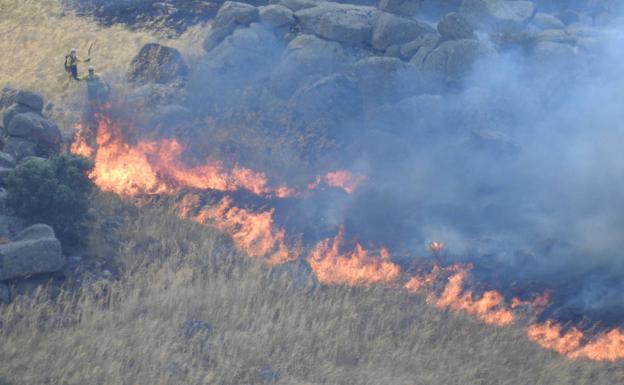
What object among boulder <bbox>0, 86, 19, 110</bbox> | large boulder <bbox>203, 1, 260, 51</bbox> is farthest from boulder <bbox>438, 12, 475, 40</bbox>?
boulder <bbox>0, 86, 19, 110</bbox>

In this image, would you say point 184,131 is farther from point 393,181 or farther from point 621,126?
point 621,126

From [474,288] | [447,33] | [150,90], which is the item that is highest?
[447,33]

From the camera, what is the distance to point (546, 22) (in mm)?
21609

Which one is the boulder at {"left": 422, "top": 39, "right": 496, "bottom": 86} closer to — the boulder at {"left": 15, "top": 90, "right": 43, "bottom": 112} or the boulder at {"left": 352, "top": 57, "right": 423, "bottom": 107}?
the boulder at {"left": 352, "top": 57, "right": 423, "bottom": 107}

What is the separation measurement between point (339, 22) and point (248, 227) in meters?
8.54

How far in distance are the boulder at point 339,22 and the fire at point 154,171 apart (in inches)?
234

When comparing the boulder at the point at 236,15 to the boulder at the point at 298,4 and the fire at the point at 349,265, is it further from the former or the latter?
the fire at the point at 349,265

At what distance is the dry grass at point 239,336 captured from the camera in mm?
7973

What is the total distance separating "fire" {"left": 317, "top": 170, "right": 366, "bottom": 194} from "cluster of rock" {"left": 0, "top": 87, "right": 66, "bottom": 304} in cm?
595

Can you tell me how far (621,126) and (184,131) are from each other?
10424 millimetres

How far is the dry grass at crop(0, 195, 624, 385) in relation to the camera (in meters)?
7.97

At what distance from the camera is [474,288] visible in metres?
11.5

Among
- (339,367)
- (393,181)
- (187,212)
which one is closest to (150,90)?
(187,212)

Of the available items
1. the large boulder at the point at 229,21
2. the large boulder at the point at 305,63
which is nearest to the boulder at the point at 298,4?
the large boulder at the point at 229,21
